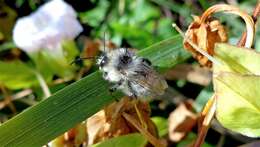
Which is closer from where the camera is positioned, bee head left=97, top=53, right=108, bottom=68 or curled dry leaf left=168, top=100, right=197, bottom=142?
bee head left=97, top=53, right=108, bottom=68

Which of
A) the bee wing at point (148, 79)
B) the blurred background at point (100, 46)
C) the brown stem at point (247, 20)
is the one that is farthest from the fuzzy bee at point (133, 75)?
the blurred background at point (100, 46)

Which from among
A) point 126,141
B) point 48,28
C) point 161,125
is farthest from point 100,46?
point 126,141

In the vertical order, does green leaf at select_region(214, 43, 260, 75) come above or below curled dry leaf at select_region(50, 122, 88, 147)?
below

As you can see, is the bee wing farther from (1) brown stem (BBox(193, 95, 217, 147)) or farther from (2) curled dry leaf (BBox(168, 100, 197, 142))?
(2) curled dry leaf (BBox(168, 100, 197, 142))

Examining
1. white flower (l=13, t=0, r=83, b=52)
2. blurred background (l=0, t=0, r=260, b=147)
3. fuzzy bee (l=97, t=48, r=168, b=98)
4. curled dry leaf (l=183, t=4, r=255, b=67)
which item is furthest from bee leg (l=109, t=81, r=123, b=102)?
white flower (l=13, t=0, r=83, b=52)

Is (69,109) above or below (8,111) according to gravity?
below

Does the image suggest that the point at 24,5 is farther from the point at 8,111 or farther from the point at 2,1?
the point at 8,111

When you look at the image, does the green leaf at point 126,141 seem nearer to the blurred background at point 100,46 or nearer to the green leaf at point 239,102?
the green leaf at point 239,102

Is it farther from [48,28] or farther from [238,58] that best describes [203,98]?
[238,58]

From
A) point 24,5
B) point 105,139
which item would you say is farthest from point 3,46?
point 105,139
